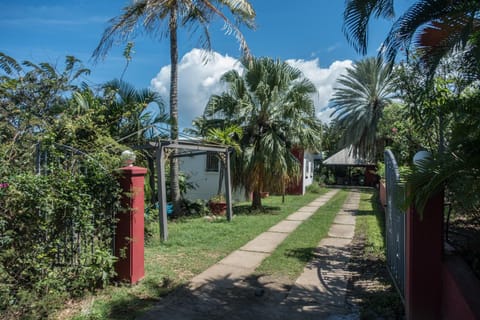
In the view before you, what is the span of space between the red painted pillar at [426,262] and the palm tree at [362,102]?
22.5 m

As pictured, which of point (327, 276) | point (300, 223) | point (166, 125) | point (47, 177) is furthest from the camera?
point (300, 223)

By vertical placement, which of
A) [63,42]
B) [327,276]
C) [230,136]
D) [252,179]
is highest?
[63,42]

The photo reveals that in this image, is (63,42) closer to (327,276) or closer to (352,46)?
(352,46)

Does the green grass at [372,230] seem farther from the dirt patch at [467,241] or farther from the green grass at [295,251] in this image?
the dirt patch at [467,241]

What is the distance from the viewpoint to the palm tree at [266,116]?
35.7 feet

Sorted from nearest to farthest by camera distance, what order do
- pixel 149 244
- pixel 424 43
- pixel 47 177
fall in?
1. pixel 47 177
2. pixel 424 43
3. pixel 149 244

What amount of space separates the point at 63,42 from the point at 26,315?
6.08 meters

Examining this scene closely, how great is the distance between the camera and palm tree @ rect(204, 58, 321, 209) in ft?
35.7

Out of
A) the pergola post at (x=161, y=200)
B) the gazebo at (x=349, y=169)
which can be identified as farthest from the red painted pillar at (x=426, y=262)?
the gazebo at (x=349, y=169)

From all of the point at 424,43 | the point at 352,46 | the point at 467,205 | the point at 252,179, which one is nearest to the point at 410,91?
the point at 424,43

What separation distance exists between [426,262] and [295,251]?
338 cm

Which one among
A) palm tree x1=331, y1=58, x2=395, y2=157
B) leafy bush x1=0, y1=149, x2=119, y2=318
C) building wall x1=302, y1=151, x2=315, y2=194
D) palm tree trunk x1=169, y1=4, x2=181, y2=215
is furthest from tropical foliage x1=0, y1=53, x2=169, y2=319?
palm tree x1=331, y1=58, x2=395, y2=157

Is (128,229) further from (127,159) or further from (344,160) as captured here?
(344,160)

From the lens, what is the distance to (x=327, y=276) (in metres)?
5.07
